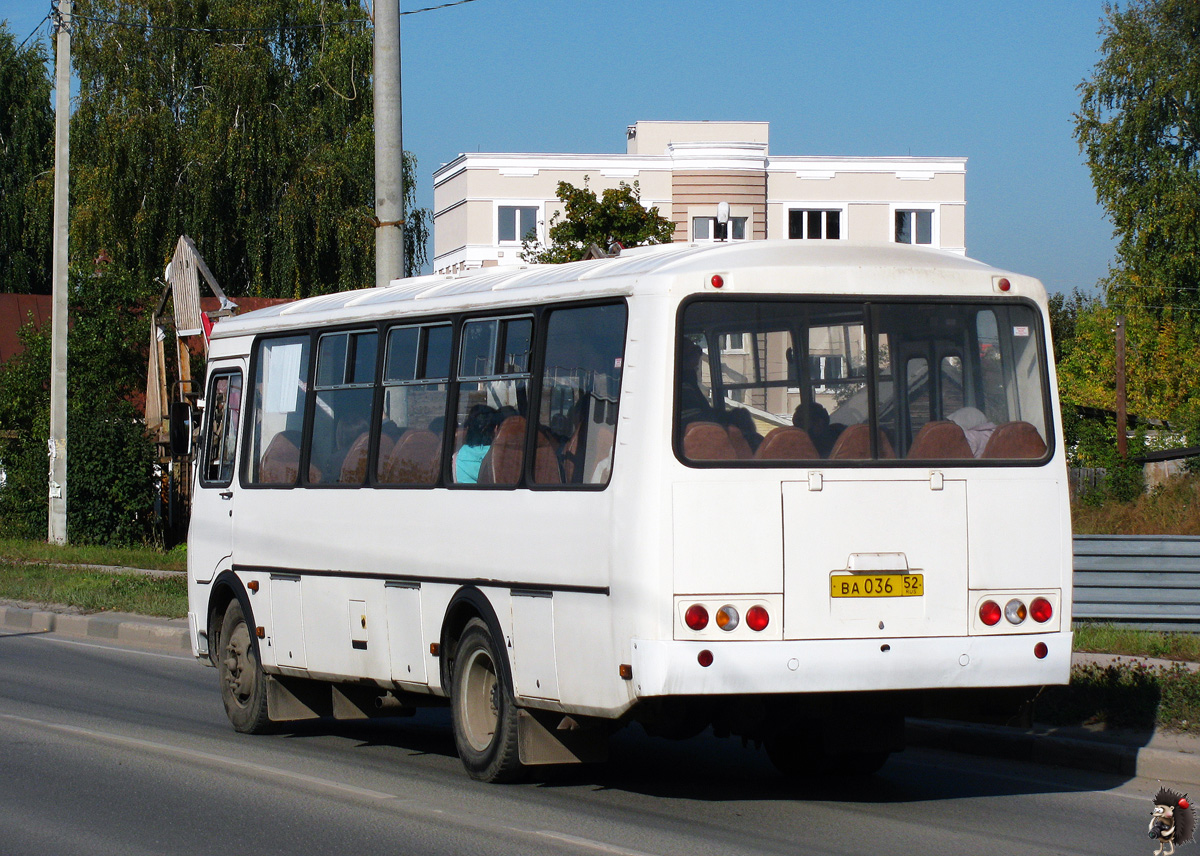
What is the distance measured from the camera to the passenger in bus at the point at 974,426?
8.42 m

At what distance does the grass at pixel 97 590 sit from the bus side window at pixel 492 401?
35.9ft

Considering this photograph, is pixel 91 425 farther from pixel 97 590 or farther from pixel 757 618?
pixel 757 618

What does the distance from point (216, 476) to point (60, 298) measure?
1884 cm

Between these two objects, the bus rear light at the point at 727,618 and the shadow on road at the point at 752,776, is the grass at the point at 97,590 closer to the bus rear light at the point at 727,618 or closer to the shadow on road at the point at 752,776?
the shadow on road at the point at 752,776

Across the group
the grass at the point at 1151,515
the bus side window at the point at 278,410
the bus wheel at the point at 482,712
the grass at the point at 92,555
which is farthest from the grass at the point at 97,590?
the grass at the point at 1151,515

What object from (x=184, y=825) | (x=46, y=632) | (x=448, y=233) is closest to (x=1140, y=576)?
A: (x=184, y=825)

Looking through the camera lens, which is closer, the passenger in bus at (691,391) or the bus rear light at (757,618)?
the bus rear light at (757,618)

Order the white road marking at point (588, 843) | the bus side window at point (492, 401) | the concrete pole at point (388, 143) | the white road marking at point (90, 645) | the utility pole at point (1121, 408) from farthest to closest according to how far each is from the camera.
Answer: the utility pole at point (1121, 408), the white road marking at point (90, 645), the concrete pole at point (388, 143), the bus side window at point (492, 401), the white road marking at point (588, 843)

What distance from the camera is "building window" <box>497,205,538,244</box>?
6856 centimetres

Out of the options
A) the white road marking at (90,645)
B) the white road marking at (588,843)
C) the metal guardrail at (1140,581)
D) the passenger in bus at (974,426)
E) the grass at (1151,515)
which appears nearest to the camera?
the white road marking at (588,843)

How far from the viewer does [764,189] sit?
6525cm

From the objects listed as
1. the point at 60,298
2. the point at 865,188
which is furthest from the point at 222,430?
the point at 865,188

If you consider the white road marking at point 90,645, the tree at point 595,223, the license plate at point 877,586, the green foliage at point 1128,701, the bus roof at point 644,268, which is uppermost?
the tree at point 595,223

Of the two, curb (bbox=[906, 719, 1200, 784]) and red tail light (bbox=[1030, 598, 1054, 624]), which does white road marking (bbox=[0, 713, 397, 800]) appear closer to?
red tail light (bbox=[1030, 598, 1054, 624])
